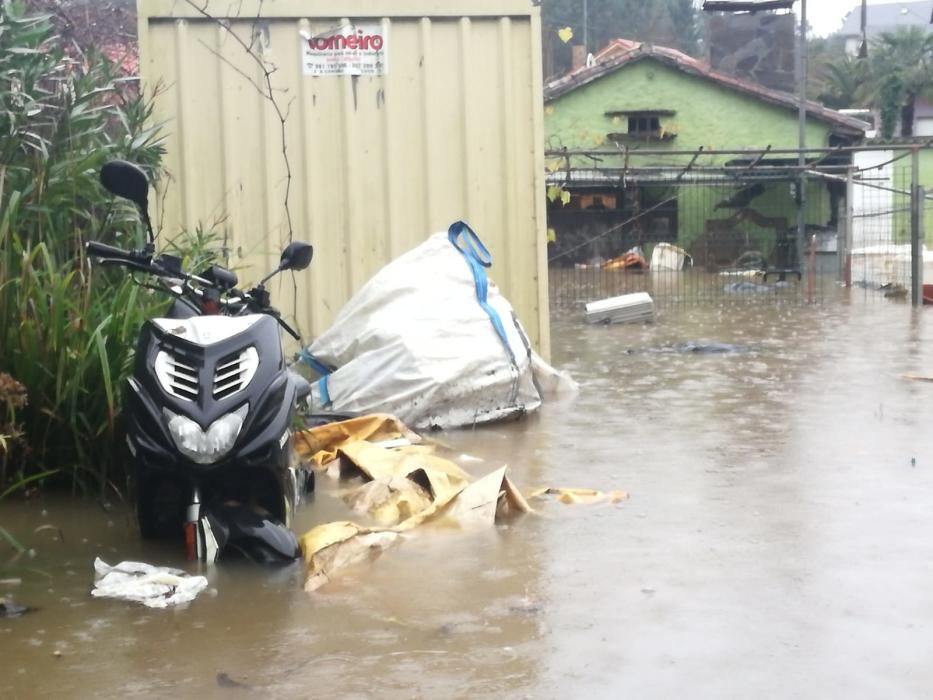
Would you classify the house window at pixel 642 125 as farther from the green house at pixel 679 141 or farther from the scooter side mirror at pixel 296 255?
the scooter side mirror at pixel 296 255

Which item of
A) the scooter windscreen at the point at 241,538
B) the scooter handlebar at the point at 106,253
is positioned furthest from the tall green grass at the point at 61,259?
the scooter windscreen at the point at 241,538

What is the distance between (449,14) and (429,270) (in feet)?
6.19

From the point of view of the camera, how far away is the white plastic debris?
3.71 metres

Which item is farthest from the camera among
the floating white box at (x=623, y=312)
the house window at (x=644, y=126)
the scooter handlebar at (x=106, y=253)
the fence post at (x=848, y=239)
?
the house window at (x=644, y=126)

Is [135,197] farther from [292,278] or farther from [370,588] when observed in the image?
[292,278]

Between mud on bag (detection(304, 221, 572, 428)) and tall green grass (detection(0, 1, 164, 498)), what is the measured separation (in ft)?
4.73

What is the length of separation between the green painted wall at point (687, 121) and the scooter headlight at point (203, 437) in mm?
29789

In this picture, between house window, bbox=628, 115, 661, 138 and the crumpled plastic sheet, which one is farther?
house window, bbox=628, 115, 661, 138

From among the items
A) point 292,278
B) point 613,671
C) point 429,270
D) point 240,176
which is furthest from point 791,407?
point 613,671

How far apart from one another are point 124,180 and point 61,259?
5.98 ft

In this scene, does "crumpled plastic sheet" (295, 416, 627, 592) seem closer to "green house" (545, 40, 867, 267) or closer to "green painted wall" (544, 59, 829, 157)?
"green house" (545, 40, 867, 267)

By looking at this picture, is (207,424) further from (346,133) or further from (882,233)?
(882,233)

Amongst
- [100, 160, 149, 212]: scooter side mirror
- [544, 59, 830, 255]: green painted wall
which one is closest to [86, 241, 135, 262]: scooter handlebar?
[100, 160, 149, 212]: scooter side mirror

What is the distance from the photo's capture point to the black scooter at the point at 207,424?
389 cm
